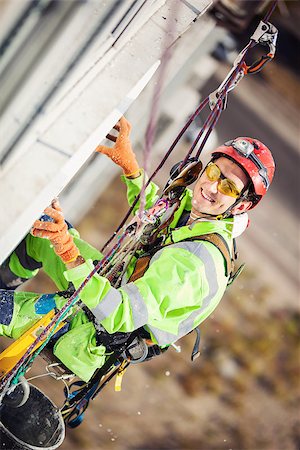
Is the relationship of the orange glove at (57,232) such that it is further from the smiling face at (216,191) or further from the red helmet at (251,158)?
the red helmet at (251,158)

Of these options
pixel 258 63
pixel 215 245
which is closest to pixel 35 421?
pixel 215 245

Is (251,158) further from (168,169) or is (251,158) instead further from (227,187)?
(168,169)

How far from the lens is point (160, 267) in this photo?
3.92 meters

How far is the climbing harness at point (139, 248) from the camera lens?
13.1ft

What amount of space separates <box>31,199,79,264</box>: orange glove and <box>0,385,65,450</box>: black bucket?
1.00m

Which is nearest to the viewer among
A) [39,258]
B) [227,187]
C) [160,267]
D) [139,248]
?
[160,267]

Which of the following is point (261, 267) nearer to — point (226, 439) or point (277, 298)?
point (277, 298)

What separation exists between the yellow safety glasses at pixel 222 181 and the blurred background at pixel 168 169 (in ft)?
1.89

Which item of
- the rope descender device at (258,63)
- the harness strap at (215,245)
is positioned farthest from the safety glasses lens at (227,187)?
the rope descender device at (258,63)

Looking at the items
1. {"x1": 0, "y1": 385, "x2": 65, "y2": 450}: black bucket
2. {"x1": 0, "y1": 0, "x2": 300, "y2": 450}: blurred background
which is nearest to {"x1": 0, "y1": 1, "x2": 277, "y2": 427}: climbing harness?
Result: {"x1": 0, "y1": 385, "x2": 65, "y2": 450}: black bucket

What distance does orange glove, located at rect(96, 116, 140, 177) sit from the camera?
445 cm

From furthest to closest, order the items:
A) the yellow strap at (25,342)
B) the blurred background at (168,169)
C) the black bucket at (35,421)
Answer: the black bucket at (35,421)
the yellow strap at (25,342)
the blurred background at (168,169)

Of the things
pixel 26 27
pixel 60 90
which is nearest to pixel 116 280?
pixel 60 90

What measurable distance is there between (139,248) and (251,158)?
2.68 ft
